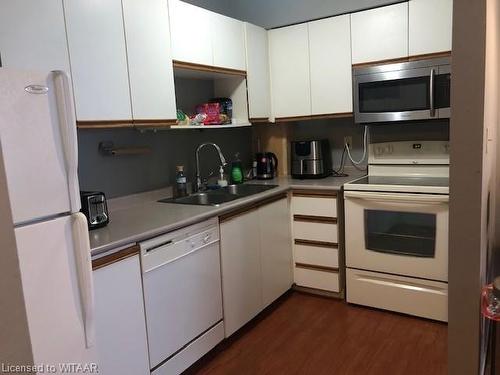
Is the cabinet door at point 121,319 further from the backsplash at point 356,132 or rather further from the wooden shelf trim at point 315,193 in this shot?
the backsplash at point 356,132

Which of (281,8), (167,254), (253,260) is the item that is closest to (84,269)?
(167,254)

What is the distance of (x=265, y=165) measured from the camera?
346cm

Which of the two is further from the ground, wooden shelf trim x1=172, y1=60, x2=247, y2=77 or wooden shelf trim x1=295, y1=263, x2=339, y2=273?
wooden shelf trim x1=172, y1=60, x2=247, y2=77

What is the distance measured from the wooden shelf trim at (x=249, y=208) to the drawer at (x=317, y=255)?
430mm

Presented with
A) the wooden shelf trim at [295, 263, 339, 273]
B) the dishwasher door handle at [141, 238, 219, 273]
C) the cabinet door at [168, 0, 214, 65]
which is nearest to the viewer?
the dishwasher door handle at [141, 238, 219, 273]

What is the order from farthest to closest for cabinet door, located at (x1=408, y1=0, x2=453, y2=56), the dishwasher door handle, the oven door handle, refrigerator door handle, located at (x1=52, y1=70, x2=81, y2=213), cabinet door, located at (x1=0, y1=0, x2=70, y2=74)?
cabinet door, located at (x1=408, y1=0, x2=453, y2=56) < the oven door handle < the dishwasher door handle < cabinet door, located at (x1=0, y1=0, x2=70, y2=74) < refrigerator door handle, located at (x1=52, y1=70, x2=81, y2=213)

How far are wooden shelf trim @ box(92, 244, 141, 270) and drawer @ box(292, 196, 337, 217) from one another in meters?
1.51

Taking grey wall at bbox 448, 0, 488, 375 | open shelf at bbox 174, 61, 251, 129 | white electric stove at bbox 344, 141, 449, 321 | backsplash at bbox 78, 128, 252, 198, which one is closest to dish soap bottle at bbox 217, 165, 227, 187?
backsplash at bbox 78, 128, 252, 198

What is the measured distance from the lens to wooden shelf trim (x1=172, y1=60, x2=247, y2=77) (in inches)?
94.7

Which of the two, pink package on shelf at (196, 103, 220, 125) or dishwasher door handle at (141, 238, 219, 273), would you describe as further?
pink package on shelf at (196, 103, 220, 125)

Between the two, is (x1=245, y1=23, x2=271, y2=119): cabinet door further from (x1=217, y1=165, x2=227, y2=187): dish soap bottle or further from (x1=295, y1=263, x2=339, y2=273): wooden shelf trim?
(x1=295, y1=263, x2=339, y2=273): wooden shelf trim

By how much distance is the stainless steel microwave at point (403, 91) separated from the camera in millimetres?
2621

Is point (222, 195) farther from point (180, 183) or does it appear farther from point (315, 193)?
point (315, 193)

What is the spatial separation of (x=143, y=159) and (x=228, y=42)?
1.01m
